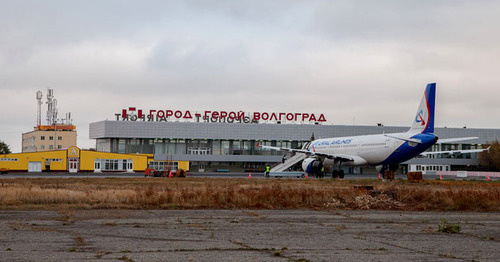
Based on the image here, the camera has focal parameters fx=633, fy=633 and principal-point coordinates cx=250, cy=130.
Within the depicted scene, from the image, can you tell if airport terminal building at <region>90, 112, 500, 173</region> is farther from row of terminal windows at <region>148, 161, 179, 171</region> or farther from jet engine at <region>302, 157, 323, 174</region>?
jet engine at <region>302, 157, 323, 174</region>

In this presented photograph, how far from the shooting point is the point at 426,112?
62.8m

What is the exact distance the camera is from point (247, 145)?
450ft

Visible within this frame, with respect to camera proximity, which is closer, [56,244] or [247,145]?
[56,244]

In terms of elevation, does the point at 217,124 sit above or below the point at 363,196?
above

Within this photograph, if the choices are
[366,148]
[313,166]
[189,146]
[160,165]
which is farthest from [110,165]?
[366,148]

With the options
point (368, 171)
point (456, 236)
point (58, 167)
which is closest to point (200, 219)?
point (456, 236)

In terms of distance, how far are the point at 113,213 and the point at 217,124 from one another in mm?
110031

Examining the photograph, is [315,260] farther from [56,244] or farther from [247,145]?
[247,145]

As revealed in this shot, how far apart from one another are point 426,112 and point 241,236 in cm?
4845

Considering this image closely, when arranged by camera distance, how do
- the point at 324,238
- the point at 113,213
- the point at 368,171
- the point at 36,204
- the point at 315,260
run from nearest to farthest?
1. the point at 315,260
2. the point at 324,238
3. the point at 113,213
4. the point at 36,204
5. the point at 368,171

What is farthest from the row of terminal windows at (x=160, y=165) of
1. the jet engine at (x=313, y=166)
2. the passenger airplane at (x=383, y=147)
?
the jet engine at (x=313, y=166)

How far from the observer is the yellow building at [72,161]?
4163 inches

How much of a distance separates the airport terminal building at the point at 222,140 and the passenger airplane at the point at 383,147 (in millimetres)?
54201

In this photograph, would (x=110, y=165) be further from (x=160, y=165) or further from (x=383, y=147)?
(x=383, y=147)
